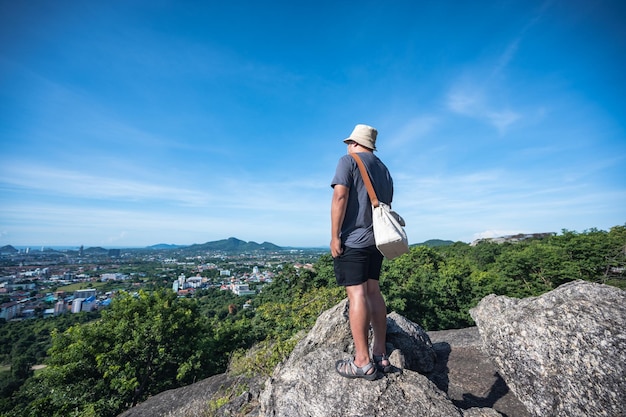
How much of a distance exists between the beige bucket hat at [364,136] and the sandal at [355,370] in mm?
2708

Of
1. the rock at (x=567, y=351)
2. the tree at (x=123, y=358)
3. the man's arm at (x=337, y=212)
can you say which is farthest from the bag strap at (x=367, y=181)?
the tree at (x=123, y=358)

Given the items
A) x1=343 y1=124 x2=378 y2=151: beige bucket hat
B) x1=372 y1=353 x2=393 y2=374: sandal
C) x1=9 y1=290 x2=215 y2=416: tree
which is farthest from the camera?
x1=9 y1=290 x2=215 y2=416: tree

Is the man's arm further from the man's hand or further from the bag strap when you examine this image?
the bag strap

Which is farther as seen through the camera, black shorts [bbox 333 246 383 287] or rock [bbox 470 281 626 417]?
black shorts [bbox 333 246 383 287]

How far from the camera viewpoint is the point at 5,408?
40.8ft

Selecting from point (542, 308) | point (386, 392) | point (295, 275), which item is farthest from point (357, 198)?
point (295, 275)

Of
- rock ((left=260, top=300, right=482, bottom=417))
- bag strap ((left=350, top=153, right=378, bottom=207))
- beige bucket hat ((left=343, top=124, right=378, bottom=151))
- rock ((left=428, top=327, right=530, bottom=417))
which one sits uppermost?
beige bucket hat ((left=343, top=124, right=378, bottom=151))

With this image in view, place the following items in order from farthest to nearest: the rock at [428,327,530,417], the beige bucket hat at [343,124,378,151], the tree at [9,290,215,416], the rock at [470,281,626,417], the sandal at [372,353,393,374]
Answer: the tree at [9,290,215,416] → the rock at [428,327,530,417] → the beige bucket hat at [343,124,378,151] → the sandal at [372,353,393,374] → the rock at [470,281,626,417]

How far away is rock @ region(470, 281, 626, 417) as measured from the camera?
108 inches

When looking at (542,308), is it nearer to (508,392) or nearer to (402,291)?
(508,392)

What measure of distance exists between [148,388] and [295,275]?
945cm

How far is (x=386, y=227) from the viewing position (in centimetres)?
299

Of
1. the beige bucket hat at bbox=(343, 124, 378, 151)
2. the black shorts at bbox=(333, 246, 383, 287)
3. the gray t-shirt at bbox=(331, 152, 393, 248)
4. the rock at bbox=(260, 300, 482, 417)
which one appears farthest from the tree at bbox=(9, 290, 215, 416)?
the beige bucket hat at bbox=(343, 124, 378, 151)

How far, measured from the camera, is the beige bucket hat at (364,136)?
3.52m
